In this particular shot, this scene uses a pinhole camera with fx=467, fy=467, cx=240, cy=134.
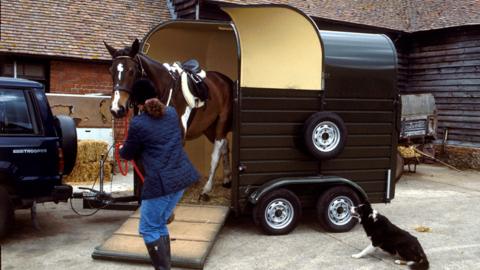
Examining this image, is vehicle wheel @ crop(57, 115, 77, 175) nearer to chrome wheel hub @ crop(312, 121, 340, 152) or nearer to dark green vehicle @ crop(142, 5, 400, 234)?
dark green vehicle @ crop(142, 5, 400, 234)

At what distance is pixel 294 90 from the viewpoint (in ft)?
22.3

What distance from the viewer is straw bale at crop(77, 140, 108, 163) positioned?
11.2 m

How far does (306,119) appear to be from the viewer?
22.5 ft

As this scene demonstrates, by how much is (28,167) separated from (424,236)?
5.76 m

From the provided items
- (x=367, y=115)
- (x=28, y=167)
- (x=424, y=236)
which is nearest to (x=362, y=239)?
(x=424, y=236)

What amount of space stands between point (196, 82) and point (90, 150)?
16.9 ft

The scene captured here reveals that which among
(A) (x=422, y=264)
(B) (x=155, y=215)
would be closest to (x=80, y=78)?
(B) (x=155, y=215)

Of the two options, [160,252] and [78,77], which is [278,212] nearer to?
[160,252]

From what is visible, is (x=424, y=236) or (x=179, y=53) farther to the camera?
(x=179, y=53)

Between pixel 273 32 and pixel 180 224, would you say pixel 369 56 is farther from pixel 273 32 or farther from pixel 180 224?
pixel 180 224

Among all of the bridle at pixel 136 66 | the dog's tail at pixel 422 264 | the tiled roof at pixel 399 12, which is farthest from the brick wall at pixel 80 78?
the dog's tail at pixel 422 264

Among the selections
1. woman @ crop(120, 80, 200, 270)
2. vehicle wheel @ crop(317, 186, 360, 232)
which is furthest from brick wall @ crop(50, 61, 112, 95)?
woman @ crop(120, 80, 200, 270)

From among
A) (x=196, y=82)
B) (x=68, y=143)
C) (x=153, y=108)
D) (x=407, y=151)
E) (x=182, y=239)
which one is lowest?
(x=182, y=239)

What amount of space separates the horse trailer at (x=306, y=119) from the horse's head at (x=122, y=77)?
1427 millimetres
